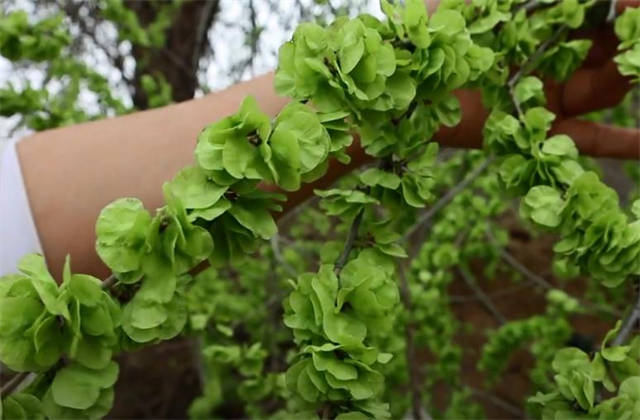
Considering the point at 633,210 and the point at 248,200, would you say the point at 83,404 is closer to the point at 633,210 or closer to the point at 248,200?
the point at 248,200

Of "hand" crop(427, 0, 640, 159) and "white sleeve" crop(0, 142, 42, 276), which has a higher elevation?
"white sleeve" crop(0, 142, 42, 276)

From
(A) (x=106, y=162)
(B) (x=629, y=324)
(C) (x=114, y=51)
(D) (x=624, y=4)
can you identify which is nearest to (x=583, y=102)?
(D) (x=624, y=4)

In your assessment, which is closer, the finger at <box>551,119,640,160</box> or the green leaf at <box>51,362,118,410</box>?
the green leaf at <box>51,362,118,410</box>

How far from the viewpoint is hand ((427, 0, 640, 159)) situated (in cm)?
93

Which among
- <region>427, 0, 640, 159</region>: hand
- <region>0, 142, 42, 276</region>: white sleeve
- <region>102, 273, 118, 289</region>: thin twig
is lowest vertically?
<region>427, 0, 640, 159</region>: hand

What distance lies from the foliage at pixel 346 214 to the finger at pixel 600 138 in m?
0.23

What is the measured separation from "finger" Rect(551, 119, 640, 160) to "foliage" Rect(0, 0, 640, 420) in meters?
0.23

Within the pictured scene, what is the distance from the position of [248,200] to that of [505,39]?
350 millimetres

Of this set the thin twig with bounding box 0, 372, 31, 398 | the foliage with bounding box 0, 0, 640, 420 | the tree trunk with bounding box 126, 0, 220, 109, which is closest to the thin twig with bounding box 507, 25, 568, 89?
the foliage with bounding box 0, 0, 640, 420

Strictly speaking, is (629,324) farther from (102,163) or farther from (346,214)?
(102,163)

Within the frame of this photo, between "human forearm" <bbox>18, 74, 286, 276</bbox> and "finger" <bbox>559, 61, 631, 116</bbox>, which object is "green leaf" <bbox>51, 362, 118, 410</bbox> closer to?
"human forearm" <bbox>18, 74, 286, 276</bbox>

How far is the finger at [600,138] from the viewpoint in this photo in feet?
3.19

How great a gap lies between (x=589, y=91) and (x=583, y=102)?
16mm

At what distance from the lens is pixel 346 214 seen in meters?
0.57
